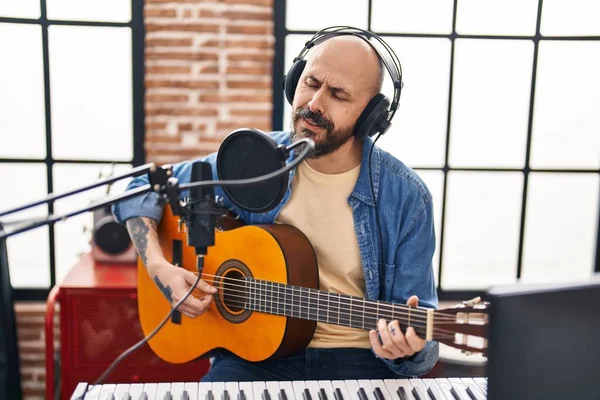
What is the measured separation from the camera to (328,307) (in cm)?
144

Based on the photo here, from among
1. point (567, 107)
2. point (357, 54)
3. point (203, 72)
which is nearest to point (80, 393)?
point (357, 54)

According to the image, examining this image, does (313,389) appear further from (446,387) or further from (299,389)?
(446,387)

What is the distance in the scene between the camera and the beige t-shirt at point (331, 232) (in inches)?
66.4

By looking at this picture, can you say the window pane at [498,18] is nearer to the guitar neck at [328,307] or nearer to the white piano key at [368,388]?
the guitar neck at [328,307]

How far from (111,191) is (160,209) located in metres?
0.88

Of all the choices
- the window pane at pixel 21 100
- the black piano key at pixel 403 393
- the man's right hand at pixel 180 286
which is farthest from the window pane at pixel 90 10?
the black piano key at pixel 403 393

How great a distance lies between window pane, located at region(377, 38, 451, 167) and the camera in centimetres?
271

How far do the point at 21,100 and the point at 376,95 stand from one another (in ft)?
5.97

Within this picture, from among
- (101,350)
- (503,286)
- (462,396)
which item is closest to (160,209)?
(101,350)

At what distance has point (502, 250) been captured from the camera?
2879mm

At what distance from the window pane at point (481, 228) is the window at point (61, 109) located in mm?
1529

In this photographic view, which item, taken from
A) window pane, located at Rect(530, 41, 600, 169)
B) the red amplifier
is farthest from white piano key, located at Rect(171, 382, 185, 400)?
window pane, located at Rect(530, 41, 600, 169)

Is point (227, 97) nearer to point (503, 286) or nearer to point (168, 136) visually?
point (168, 136)

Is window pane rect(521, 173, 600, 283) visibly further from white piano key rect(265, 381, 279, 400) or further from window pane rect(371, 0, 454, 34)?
white piano key rect(265, 381, 279, 400)
